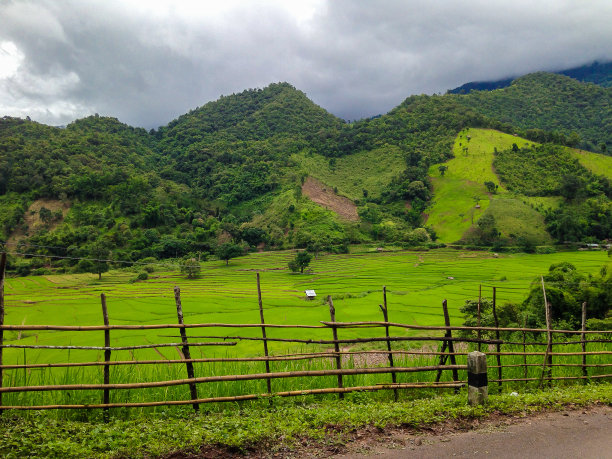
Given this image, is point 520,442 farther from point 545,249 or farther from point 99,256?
point 545,249

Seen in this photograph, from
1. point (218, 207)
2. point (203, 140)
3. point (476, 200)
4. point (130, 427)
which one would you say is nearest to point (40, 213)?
point (218, 207)

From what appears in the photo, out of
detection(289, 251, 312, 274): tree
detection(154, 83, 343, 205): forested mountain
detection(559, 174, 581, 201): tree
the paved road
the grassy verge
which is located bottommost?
detection(289, 251, 312, 274): tree

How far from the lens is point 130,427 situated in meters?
3.85

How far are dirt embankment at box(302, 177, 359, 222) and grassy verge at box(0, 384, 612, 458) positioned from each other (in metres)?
57.6

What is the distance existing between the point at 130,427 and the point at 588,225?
5828 cm

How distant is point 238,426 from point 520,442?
9.69 feet

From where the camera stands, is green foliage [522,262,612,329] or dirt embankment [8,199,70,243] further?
dirt embankment [8,199,70,243]

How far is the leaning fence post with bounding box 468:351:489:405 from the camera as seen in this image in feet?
14.9

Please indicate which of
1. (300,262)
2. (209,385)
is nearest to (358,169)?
(300,262)

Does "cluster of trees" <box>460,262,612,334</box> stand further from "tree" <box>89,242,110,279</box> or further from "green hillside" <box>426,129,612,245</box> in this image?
"tree" <box>89,242,110,279</box>

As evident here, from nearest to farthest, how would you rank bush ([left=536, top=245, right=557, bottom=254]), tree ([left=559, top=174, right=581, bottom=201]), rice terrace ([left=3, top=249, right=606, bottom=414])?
1. rice terrace ([left=3, top=249, right=606, bottom=414])
2. bush ([left=536, top=245, right=557, bottom=254])
3. tree ([left=559, top=174, right=581, bottom=201])

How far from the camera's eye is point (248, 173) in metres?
75.7

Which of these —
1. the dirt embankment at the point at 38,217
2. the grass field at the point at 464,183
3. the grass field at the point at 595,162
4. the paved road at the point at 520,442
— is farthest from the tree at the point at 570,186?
the dirt embankment at the point at 38,217

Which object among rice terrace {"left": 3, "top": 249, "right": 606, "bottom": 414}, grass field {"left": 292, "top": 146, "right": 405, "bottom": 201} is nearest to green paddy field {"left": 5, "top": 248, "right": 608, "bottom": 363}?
rice terrace {"left": 3, "top": 249, "right": 606, "bottom": 414}
